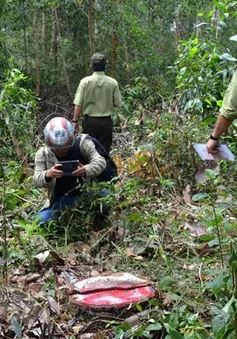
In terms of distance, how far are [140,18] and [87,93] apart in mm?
7751

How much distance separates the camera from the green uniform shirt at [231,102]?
9.88 ft

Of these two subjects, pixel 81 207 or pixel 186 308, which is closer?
pixel 186 308

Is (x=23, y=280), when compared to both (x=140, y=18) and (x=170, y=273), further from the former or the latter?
(x=140, y=18)

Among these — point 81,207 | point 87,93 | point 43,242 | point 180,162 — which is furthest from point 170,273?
point 87,93

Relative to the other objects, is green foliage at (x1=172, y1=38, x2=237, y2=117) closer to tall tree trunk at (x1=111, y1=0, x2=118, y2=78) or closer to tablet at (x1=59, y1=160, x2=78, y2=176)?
tablet at (x1=59, y1=160, x2=78, y2=176)

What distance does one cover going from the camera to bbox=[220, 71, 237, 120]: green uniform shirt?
9.88ft

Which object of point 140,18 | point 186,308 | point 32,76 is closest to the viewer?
point 186,308

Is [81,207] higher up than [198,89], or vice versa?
[198,89]

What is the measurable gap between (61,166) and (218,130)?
173 centimetres

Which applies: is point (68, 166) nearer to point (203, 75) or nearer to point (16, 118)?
point (203, 75)

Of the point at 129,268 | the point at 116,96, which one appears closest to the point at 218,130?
the point at 129,268

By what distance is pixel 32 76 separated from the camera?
12.4m

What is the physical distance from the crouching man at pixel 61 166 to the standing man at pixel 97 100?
2.42m

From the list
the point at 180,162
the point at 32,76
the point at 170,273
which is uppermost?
the point at 170,273
